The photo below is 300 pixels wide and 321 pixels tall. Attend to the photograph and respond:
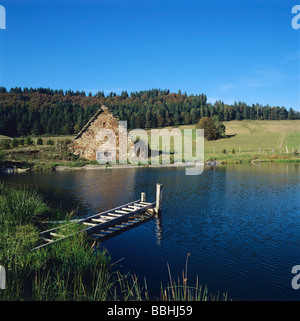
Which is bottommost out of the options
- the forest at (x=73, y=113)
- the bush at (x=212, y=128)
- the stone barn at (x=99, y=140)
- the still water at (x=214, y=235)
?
the still water at (x=214, y=235)

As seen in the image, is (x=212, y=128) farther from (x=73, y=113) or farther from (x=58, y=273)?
(x=58, y=273)

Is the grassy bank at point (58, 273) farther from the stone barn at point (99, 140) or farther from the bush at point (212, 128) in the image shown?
the bush at point (212, 128)

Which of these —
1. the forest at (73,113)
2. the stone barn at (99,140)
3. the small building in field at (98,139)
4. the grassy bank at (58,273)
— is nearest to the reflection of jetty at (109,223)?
the grassy bank at (58,273)


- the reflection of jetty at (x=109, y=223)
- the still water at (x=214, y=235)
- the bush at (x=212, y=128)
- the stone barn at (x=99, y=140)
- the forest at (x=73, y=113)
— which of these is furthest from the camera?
the forest at (x=73, y=113)

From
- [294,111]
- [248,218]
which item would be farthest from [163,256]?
[294,111]

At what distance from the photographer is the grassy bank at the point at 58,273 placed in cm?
648

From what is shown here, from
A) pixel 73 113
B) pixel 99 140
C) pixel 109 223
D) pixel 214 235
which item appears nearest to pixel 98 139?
pixel 99 140

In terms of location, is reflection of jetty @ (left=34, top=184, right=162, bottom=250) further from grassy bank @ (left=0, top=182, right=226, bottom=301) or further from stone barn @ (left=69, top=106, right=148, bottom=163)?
stone barn @ (left=69, top=106, right=148, bottom=163)

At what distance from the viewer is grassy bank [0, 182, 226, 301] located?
6.48m

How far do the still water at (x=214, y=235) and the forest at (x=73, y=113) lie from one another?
5705 cm

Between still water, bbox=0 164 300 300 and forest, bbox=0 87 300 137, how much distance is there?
57047 millimetres

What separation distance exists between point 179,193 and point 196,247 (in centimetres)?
1096

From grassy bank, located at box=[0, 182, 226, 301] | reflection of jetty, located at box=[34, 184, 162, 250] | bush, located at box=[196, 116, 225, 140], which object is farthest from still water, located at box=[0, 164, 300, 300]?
bush, located at box=[196, 116, 225, 140]
